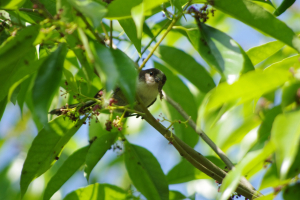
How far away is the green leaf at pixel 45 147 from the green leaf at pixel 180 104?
3.13 feet

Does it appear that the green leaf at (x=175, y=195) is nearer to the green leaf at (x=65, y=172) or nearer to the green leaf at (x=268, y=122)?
the green leaf at (x=65, y=172)

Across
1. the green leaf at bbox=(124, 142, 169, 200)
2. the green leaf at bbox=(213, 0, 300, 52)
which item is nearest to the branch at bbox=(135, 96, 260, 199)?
the green leaf at bbox=(124, 142, 169, 200)

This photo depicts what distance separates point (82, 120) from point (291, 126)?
1.50 m

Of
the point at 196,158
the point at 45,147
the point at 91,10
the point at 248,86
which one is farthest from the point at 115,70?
the point at 45,147

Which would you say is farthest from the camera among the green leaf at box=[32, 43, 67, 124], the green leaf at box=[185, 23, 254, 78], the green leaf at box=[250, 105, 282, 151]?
the green leaf at box=[250, 105, 282, 151]

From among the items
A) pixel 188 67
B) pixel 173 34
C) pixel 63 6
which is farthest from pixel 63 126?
pixel 173 34

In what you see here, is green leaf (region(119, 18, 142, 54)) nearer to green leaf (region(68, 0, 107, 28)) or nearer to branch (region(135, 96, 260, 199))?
branch (region(135, 96, 260, 199))

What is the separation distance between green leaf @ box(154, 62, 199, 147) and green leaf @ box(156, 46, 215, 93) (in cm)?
14

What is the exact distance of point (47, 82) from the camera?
5.22 feet

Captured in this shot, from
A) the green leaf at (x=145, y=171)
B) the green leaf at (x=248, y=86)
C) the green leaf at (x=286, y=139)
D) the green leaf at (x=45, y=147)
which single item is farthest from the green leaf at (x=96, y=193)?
the green leaf at (x=286, y=139)

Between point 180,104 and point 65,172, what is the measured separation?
1150mm

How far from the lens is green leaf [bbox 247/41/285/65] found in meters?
2.33

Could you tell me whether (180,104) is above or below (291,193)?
above

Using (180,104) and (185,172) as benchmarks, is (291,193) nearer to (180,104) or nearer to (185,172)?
(185,172)
